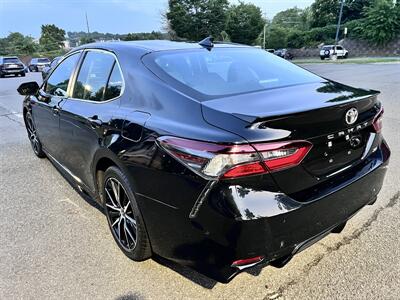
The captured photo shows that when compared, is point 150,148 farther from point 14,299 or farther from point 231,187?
point 14,299

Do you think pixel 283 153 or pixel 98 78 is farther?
pixel 98 78

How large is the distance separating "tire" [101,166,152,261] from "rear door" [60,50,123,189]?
1.00 ft

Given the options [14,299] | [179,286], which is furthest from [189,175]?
[14,299]

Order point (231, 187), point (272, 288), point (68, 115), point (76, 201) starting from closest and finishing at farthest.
Result: 1. point (231, 187)
2. point (272, 288)
3. point (68, 115)
4. point (76, 201)

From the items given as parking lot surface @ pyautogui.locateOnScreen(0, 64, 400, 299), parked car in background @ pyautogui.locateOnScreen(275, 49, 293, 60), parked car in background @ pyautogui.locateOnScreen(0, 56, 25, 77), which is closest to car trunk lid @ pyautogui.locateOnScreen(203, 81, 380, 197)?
parking lot surface @ pyautogui.locateOnScreen(0, 64, 400, 299)

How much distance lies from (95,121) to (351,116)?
194cm

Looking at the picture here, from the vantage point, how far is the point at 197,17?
61.2 metres

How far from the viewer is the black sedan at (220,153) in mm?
1995

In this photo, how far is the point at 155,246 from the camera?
257 cm

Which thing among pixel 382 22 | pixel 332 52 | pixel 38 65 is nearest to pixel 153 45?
pixel 38 65

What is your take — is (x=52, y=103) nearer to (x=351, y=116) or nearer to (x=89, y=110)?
(x=89, y=110)

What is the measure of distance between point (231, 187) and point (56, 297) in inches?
60.2

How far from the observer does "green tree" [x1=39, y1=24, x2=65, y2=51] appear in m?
80.0

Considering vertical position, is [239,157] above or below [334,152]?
above
